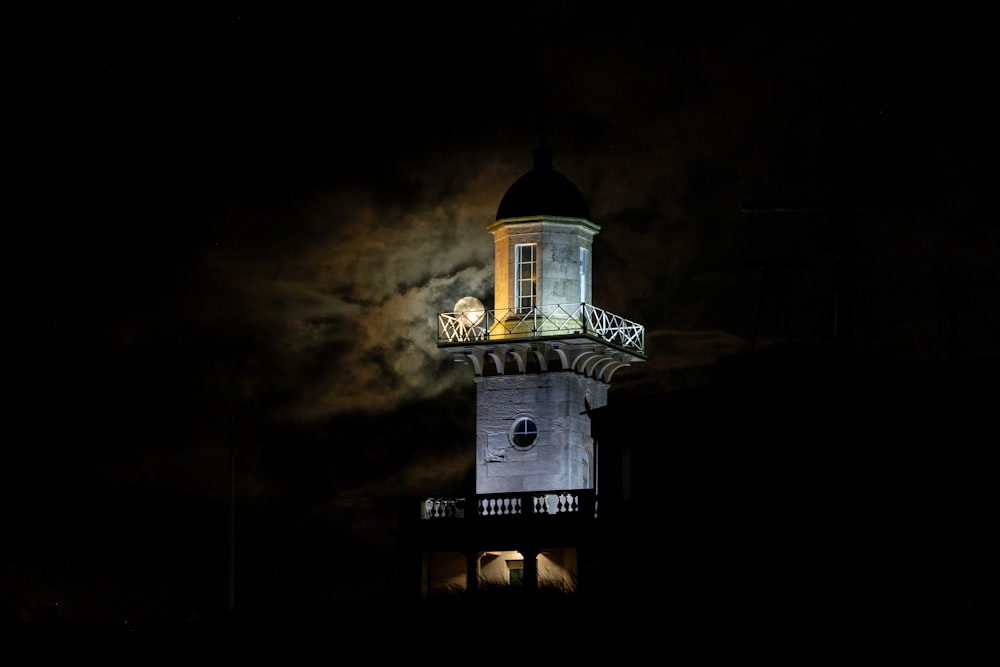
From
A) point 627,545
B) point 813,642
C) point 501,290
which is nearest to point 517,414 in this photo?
point 501,290

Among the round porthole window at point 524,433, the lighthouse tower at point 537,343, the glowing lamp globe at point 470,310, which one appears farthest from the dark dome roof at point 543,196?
the round porthole window at point 524,433

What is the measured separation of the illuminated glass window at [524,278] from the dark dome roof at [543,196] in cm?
107

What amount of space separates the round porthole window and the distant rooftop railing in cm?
241

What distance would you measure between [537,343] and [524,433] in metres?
2.58

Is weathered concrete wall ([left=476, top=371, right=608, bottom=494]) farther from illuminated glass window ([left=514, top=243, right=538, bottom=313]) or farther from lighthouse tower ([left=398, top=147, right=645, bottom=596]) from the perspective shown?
illuminated glass window ([left=514, top=243, right=538, bottom=313])

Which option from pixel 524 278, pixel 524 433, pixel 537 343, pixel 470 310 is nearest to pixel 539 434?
pixel 524 433

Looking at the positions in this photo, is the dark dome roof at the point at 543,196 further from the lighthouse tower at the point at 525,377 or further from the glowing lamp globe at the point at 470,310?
the glowing lamp globe at the point at 470,310

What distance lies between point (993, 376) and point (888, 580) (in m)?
5.45

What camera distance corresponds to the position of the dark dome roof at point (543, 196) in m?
71.9

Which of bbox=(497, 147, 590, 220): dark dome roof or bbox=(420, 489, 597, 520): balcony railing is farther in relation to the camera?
bbox=(497, 147, 590, 220): dark dome roof

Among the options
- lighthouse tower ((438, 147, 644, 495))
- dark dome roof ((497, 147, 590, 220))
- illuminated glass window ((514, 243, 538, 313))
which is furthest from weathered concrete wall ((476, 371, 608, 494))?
dark dome roof ((497, 147, 590, 220))

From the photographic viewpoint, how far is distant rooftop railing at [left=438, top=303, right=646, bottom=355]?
7162 centimetres

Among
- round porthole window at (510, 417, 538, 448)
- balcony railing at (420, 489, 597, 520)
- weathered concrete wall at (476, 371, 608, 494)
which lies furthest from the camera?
round porthole window at (510, 417, 538, 448)

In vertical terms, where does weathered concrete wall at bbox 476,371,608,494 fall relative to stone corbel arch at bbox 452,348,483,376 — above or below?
below
